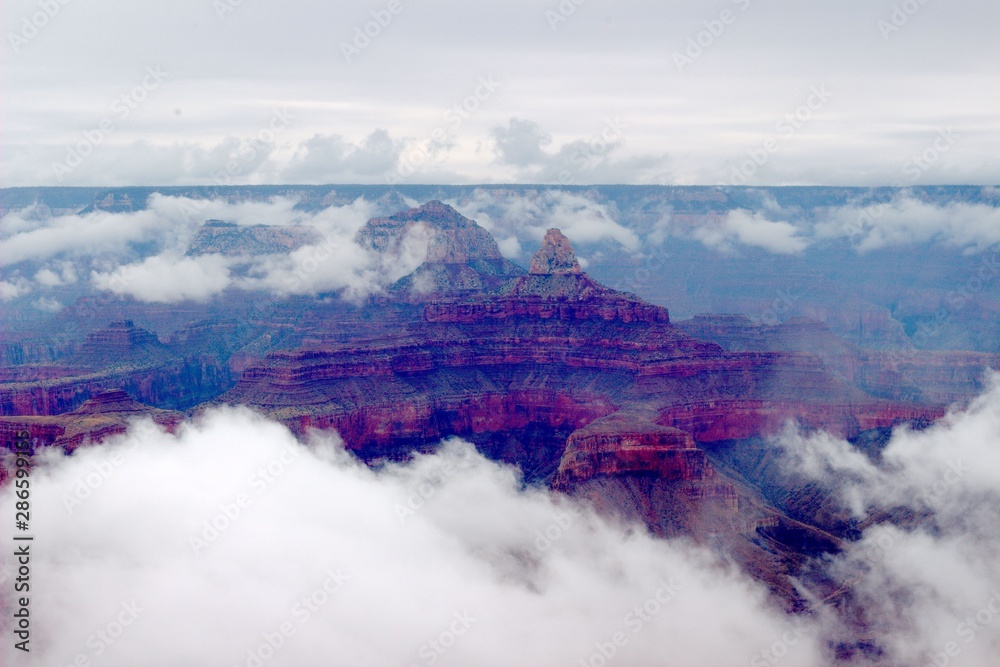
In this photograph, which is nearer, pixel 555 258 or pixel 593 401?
pixel 593 401

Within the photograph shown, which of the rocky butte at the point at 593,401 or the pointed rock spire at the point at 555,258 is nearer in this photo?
the rocky butte at the point at 593,401

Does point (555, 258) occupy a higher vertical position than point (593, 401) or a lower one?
higher

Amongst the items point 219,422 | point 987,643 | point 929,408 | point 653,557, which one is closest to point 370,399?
point 219,422

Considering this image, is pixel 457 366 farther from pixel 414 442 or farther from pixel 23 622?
pixel 23 622

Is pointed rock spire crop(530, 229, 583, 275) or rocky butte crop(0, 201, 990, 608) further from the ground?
pointed rock spire crop(530, 229, 583, 275)

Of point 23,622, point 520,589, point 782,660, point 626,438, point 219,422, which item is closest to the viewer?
point 23,622
